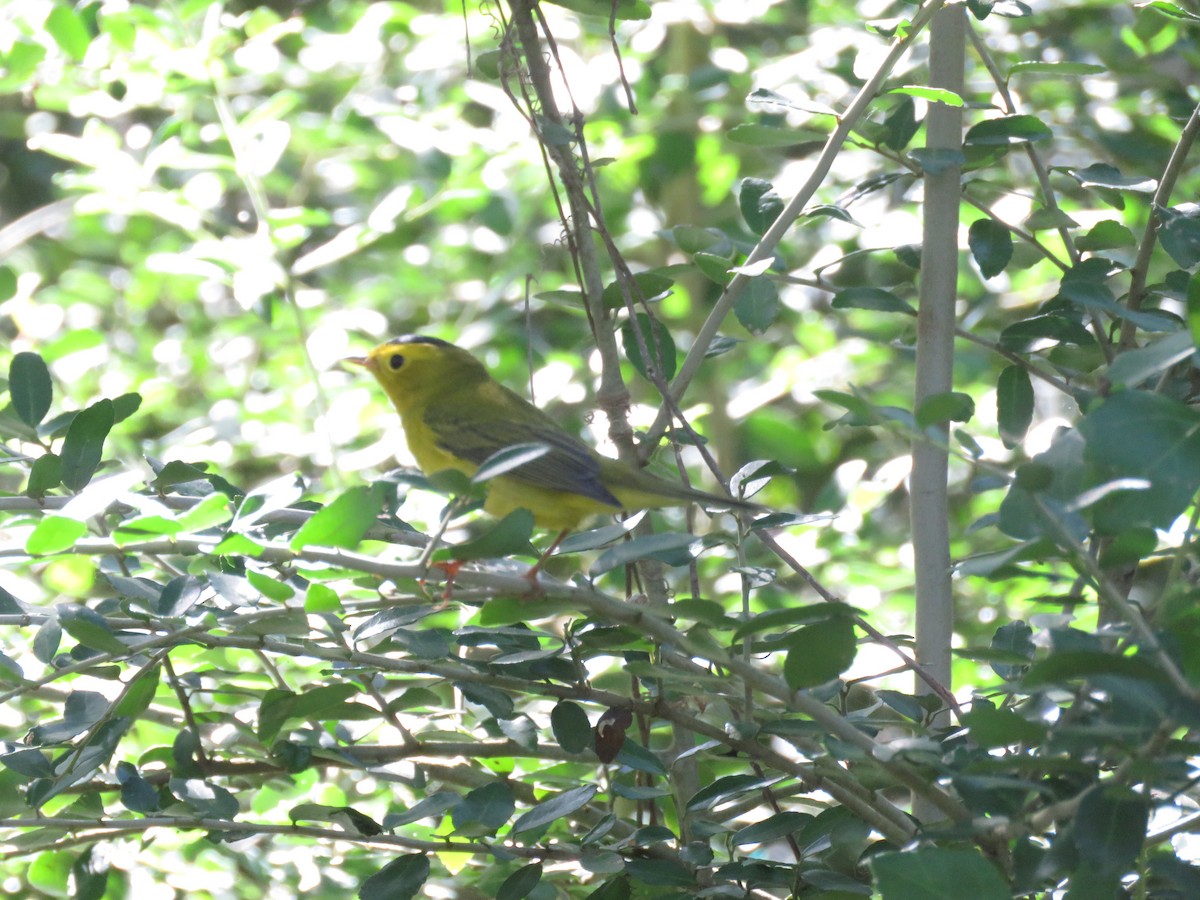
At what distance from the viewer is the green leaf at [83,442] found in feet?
6.00

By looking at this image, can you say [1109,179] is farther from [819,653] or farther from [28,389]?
[28,389]

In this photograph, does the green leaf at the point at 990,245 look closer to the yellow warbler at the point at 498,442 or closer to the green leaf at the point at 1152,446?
the yellow warbler at the point at 498,442

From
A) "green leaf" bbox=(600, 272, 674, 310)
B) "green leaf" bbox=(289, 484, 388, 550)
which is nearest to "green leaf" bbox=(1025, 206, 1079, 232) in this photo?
"green leaf" bbox=(600, 272, 674, 310)

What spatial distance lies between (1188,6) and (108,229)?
17.4 feet

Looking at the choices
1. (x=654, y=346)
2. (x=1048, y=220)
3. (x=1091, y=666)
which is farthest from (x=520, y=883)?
(x=1048, y=220)

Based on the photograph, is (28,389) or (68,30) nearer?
(28,389)

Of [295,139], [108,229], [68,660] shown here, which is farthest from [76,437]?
[108,229]

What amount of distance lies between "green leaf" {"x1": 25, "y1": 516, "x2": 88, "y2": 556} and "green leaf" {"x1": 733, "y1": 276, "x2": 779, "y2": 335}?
51.2 inches

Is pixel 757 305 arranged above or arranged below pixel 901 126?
below

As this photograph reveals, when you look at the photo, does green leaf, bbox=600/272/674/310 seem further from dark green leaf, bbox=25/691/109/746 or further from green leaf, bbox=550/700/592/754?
dark green leaf, bbox=25/691/109/746

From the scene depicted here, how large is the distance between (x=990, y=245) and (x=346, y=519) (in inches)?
52.3

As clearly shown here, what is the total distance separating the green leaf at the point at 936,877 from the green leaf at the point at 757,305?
4.04ft

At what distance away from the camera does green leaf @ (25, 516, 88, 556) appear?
1.45 m

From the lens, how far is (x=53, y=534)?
1.46 metres
